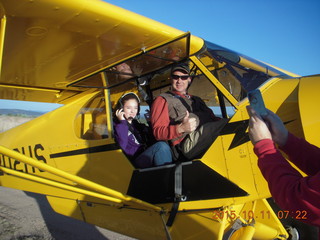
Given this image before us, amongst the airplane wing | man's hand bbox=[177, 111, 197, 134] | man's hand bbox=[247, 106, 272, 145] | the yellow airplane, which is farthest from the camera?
man's hand bbox=[177, 111, 197, 134]

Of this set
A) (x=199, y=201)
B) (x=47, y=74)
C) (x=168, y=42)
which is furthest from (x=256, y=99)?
(x=47, y=74)

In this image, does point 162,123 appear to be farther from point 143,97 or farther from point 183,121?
point 143,97

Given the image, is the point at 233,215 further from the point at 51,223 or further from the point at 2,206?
the point at 2,206

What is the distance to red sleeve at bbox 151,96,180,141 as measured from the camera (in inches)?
88.0

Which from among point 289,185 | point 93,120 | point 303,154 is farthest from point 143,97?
point 289,185

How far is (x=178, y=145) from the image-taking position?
2363mm

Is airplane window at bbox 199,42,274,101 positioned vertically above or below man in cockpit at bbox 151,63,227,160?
above

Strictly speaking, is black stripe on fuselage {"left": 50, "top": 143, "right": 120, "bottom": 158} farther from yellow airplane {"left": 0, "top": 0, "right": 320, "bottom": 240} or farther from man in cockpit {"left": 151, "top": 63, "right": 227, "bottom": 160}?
man in cockpit {"left": 151, "top": 63, "right": 227, "bottom": 160}

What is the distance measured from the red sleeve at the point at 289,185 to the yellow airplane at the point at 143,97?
90cm

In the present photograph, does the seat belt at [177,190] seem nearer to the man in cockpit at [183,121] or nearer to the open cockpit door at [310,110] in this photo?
the man in cockpit at [183,121]

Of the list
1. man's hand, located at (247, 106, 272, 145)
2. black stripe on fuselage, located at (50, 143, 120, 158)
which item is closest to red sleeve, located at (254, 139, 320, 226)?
man's hand, located at (247, 106, 272, 145)

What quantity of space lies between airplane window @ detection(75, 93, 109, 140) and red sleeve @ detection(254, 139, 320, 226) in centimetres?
198

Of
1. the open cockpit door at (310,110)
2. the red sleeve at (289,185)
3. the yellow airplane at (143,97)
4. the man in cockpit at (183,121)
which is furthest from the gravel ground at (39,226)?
the red sleeve at (289,185)

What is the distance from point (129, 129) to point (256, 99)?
1923 millimetres
